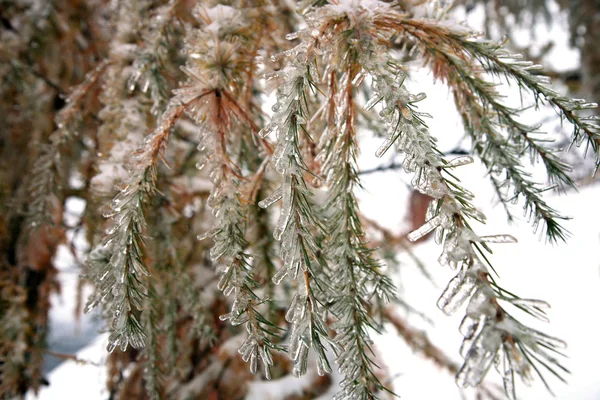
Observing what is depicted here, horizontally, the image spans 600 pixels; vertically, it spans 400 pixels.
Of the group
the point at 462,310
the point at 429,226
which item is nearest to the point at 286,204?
the point at 429,226

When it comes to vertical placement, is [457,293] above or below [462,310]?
above

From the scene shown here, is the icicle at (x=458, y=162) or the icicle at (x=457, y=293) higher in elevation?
the icicle at (x=458, y=162)

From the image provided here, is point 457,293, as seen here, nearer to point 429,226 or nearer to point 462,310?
point 429,226

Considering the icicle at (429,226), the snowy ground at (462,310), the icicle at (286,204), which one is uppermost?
the icicle at (429,226)

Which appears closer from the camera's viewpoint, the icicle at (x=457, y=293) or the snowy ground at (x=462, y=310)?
the icicle at (x=457, y=293)

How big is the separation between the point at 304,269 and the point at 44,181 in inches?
32.9

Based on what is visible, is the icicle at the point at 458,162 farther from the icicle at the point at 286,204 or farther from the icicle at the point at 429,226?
the icicle at the point at 286,204

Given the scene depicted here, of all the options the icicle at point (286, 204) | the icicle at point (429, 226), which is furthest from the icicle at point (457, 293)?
the icicle at point (286, 204)

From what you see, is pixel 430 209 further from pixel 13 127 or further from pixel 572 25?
pixel 572 25

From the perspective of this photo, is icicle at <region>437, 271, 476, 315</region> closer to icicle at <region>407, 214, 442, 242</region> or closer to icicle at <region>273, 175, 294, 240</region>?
icicle at <region>407, 214, 442, 242</region>

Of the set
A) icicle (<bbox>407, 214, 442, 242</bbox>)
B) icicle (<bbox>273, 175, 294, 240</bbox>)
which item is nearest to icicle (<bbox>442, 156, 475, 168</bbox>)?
icicle (<bbox>407, 214, 442, 242</bbox>)

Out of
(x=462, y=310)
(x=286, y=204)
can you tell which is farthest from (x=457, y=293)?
(x=462, y=310)

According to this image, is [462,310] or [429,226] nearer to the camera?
[429,226]

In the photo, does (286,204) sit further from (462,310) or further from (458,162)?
(462,310)
